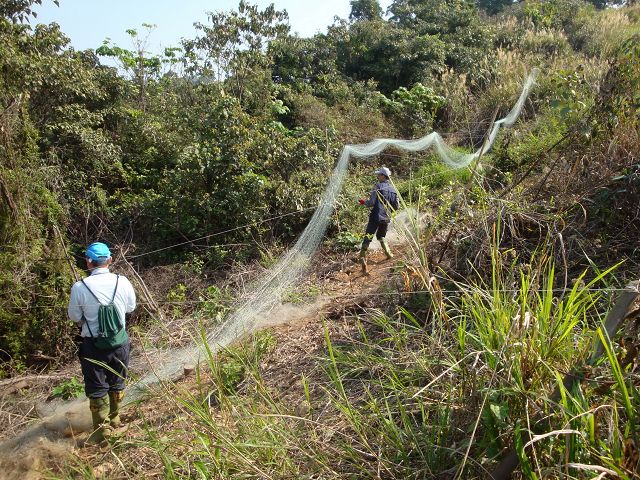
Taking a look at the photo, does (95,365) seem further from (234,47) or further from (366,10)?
(366,10)

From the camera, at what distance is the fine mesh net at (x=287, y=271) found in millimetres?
4488

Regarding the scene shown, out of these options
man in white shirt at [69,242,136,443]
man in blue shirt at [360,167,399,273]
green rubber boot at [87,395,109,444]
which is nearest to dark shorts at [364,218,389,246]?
man in blue shirt at [360,167,399,273]

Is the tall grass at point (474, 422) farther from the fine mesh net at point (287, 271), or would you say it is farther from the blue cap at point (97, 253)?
the blue cap at point (97, 253)

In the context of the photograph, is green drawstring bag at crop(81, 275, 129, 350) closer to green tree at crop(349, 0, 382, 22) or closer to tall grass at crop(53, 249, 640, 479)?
tall grass at crop(53, 249, 640, 479)

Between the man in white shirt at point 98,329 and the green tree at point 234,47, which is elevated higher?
the green tree at point 234,47

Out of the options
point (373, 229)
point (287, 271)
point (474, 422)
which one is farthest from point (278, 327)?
point (474, 422)

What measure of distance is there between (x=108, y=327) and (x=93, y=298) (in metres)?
0.23

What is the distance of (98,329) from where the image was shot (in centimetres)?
361

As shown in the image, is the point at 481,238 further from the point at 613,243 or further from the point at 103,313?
the point at 103,313

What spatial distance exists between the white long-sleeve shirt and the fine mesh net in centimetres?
55

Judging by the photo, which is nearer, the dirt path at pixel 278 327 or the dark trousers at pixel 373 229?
the dirt path at pixel 278 327

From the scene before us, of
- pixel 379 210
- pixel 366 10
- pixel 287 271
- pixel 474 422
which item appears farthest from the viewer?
pixel 366 10

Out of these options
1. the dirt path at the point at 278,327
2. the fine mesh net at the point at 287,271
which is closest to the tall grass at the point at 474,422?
the fine mesh net at the point at 287,271

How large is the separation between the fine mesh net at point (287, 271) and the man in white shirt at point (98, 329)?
262 mm
